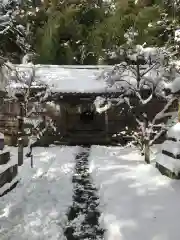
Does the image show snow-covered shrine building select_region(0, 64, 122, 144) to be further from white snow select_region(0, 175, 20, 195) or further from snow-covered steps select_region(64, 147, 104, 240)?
white snow select_region(0, 175, 20, 195)

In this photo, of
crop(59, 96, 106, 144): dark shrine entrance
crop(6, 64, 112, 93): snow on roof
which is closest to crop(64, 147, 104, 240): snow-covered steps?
crop(6, 64, 112, 93): snow on roof

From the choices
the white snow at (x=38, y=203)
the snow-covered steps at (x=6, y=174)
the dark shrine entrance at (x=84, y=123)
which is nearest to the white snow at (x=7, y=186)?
the snow-covered steps at (x=6, y=174)

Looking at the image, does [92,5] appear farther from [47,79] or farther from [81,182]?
[81,182]

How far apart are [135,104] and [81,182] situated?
9.63 m

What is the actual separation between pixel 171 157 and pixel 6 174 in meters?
4.24

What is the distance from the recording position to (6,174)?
8.62 meters

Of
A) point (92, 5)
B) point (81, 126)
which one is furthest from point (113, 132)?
point (92, 5)

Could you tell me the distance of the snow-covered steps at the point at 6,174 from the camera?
8.19m

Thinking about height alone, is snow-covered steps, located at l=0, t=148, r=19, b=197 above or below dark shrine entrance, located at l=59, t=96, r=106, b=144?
below

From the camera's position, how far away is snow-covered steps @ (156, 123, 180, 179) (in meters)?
8.27

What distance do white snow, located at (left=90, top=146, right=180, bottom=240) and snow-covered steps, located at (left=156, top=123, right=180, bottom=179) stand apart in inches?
7.4

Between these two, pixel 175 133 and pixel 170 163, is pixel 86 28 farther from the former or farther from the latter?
pixel 170 163

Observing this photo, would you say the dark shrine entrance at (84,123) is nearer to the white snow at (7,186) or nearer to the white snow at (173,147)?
the white snow at (173,147)

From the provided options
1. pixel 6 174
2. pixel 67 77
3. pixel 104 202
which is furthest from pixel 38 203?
pixel 67 77
